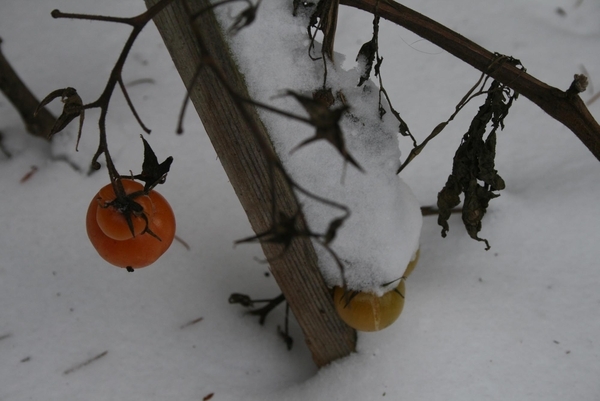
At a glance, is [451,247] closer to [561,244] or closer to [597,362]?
[561,244]

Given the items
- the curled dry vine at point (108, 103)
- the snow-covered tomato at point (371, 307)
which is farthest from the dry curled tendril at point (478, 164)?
the curled dry vine at point (108, 103)

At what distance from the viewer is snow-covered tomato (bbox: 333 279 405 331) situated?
0.76 meters

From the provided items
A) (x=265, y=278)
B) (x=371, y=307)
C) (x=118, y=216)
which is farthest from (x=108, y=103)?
(x=265, y=278)

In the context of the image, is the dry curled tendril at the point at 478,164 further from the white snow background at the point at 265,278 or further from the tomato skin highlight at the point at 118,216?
the tomato skin highlight at the point at 118,216

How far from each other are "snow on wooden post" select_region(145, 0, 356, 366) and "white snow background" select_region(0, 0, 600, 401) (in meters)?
0.08

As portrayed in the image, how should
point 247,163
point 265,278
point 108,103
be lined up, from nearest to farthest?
point 108,103, point 247,163, point 265,278

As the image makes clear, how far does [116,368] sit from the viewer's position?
33.6 inches

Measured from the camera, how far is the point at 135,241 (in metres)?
0.63

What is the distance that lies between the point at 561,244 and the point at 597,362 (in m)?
0.20

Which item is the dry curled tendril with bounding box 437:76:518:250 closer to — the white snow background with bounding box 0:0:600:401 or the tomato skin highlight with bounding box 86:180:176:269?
the white snow background with bounding box 0:0:600:401

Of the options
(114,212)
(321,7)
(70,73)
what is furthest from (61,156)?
(321,7)

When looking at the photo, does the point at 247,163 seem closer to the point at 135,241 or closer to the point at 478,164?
the point at 135,241

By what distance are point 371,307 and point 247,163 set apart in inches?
10.6

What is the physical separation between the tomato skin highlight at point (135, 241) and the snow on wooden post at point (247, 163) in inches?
4.8
